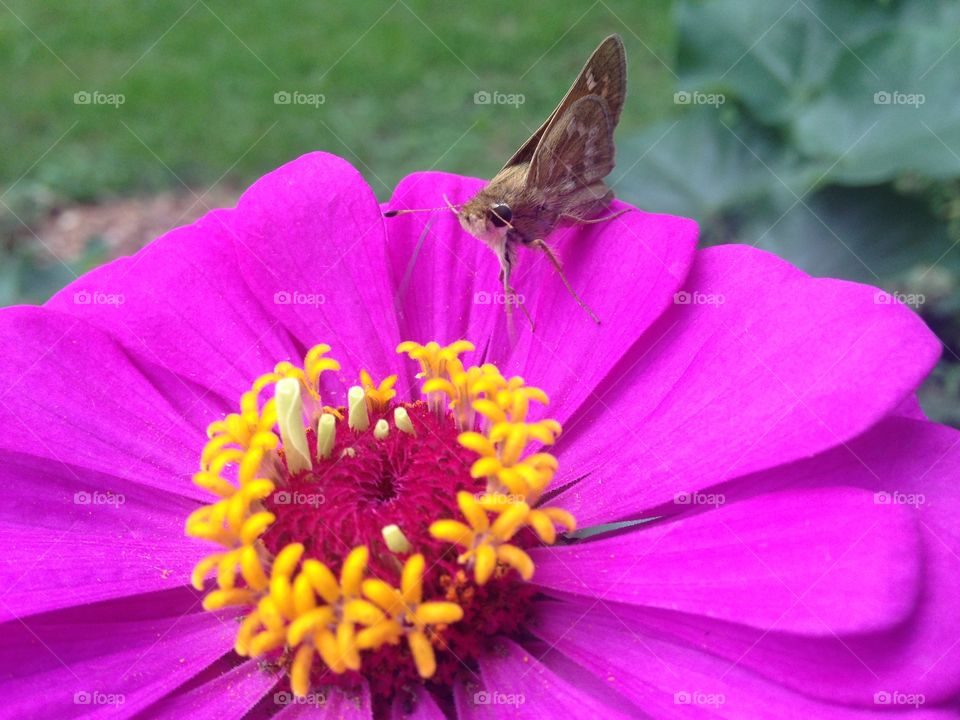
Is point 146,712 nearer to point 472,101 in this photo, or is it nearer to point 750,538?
point 750,538

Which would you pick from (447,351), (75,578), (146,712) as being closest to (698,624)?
(447,351)

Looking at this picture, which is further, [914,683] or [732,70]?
[732,70]

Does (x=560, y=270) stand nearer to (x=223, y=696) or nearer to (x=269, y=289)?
(x=269, y=289)

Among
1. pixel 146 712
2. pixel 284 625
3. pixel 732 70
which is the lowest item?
pixel 146 712

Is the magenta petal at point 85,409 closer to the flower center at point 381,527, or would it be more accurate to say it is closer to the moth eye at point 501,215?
the flower center at point 381,527

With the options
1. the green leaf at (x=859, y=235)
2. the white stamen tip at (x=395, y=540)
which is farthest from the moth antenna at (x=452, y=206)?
the green leaf at (x=859, y=235)

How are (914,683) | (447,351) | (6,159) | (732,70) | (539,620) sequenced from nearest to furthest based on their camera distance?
(914,683) < (539,620) < (447,351) < (732,70) < (6,159)

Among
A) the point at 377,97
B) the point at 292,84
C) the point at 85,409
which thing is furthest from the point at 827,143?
the point at 292,84
